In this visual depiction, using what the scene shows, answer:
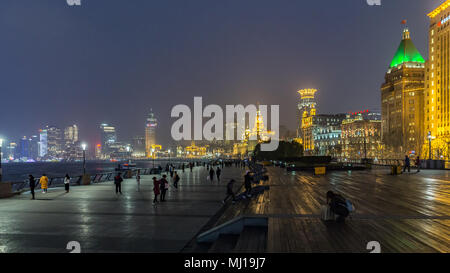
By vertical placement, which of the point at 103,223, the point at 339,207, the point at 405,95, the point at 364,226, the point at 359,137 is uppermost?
the point at 405,95

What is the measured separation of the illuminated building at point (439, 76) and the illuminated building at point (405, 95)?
12.8 meters

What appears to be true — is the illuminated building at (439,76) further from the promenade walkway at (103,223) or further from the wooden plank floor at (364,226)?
the promenade walkway at (103,223)

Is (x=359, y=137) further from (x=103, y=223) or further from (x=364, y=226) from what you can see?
(x=103, y=223)

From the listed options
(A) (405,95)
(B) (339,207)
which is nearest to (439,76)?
(A) (405,95)

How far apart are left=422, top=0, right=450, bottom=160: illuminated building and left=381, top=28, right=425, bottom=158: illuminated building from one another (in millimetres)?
12844

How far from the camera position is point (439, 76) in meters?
104

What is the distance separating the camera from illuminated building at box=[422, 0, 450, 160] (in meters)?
100

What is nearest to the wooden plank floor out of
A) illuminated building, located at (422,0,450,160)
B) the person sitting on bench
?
the person sitting on bench

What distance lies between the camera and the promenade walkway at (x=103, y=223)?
975 centimetres

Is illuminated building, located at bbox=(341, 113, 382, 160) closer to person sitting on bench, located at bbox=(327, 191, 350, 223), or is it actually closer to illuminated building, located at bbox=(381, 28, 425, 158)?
illuminated building, located at bbox=(381, 28, 425, 158)

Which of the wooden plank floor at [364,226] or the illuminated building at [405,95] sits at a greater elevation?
the illuminated building at [405,95]

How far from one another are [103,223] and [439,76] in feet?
387

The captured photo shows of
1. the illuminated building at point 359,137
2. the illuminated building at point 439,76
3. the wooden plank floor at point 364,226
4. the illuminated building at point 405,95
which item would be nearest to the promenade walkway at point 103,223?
the wooden plank floor at point 364,226
